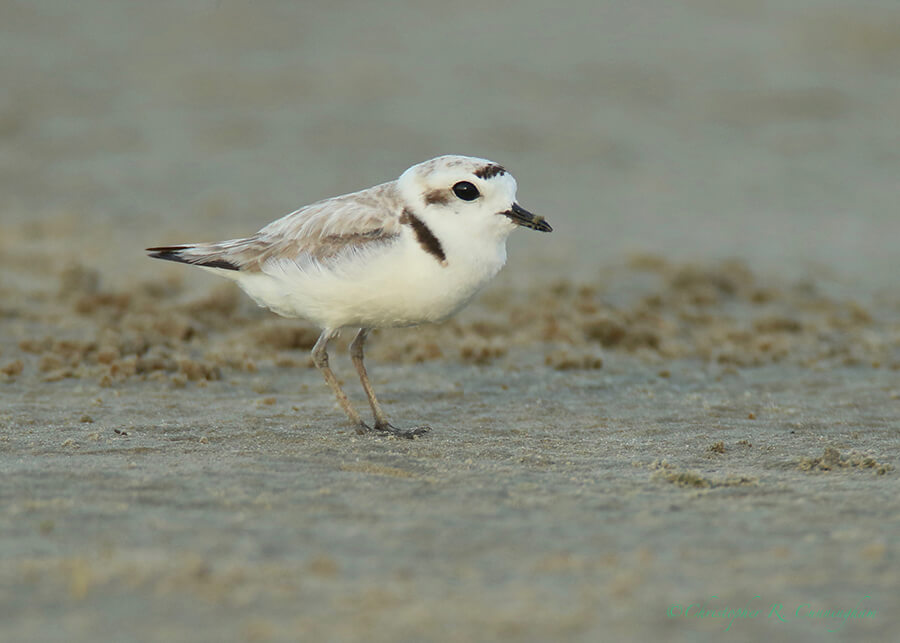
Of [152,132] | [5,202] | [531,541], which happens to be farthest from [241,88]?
[531,541]

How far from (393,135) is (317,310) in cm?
1492

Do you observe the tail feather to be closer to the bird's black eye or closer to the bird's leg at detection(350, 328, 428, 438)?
the bird's leg at detection(350, 328, 428, 438)

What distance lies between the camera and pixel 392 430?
253 inches

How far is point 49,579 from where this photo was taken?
373cm

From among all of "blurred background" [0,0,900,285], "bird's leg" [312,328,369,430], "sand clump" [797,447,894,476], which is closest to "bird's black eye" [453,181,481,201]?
"bird's leg" [312,328,369,430]

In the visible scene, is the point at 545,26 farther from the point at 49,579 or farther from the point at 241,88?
the point at 49,579

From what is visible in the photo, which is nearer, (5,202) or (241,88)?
(5,202)

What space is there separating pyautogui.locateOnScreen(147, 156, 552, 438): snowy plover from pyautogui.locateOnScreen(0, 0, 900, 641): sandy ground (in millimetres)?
777

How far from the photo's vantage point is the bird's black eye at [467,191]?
6.13 metres

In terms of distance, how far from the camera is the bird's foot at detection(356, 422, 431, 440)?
6.34 m

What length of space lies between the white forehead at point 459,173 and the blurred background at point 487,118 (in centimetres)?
657

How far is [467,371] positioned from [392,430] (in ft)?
7.12

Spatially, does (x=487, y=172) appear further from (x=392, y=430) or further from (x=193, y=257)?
(x=193, y=257)

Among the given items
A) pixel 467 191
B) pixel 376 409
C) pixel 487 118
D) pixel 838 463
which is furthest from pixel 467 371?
pixel 487 118
